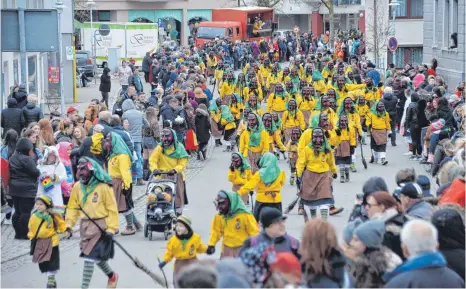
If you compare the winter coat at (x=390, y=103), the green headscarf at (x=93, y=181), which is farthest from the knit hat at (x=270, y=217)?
the winter coat at (x=390, y=103)

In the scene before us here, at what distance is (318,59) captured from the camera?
44.3m

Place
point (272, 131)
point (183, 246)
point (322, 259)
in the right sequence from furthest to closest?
point (272, 131)
point (183, 246)
point (322, 259)

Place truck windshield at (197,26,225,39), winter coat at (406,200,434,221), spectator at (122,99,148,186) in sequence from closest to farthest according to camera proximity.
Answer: winter coat at (406,200,434,221)
spectator at (122,99,148,186)
truck windshield at (197,26,225,39)

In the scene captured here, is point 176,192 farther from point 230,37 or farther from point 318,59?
point 230,37

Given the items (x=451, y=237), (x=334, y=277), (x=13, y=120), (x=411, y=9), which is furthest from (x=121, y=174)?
(x=411, y=9)

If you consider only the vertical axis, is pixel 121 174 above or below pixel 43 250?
above

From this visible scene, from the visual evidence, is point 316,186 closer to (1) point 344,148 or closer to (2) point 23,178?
(2) point 23,178

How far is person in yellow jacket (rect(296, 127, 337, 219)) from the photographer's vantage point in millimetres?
18109

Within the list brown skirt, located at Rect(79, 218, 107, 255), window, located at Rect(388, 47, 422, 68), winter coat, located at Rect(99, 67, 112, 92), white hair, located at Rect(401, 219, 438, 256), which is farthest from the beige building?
white hair, located at Rect(401, 219, 438, 256)

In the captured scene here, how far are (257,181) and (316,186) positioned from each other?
1.94m

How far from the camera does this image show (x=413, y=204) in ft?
37.5

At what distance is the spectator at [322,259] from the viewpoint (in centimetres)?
877

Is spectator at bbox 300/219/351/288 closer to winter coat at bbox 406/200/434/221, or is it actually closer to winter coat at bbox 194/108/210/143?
winter coat at bbox 406/200/434/221

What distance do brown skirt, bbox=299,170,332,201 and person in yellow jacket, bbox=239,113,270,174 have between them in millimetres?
2878
